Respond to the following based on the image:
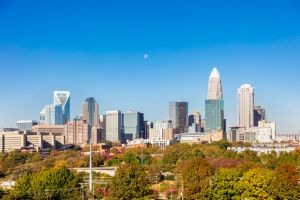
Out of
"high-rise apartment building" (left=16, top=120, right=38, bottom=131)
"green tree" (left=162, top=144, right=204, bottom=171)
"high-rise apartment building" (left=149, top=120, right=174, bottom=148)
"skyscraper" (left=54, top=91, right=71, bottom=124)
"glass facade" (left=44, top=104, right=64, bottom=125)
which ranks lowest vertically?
"green tree" (left=162, top=144, right=204, bottom=171)

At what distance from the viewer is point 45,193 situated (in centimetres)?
2077

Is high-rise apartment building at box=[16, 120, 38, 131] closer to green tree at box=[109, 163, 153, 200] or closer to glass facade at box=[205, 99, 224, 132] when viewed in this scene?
glass facade at box=[205, 99, 224, 132]

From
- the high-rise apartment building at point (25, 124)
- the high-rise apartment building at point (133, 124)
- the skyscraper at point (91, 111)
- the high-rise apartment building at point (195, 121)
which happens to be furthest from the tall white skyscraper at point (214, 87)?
the high-rise apartment building at point (25, 124)

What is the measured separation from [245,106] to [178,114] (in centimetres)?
1823

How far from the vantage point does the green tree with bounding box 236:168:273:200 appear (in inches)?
800

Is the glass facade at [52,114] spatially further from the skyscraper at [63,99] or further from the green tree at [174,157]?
the green tree at [174,157]

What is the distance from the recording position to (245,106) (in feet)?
454

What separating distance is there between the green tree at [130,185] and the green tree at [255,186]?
365 centimetres

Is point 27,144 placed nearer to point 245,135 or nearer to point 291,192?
point 245,135

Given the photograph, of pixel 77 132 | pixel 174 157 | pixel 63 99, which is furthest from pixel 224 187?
pixel 63 99

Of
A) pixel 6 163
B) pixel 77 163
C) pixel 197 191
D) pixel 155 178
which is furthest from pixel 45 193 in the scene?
pixel 6 163

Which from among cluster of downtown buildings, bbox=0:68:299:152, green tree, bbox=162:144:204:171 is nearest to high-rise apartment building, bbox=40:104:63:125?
cluster of downtown buildings, bbox=0:68:299:152

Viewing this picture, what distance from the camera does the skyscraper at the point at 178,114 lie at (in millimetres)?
132250

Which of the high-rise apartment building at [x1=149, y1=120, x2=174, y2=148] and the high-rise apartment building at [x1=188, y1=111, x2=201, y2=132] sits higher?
the high-rise apartment building at [x1=188, y1=111, x2=201, y2=132]
